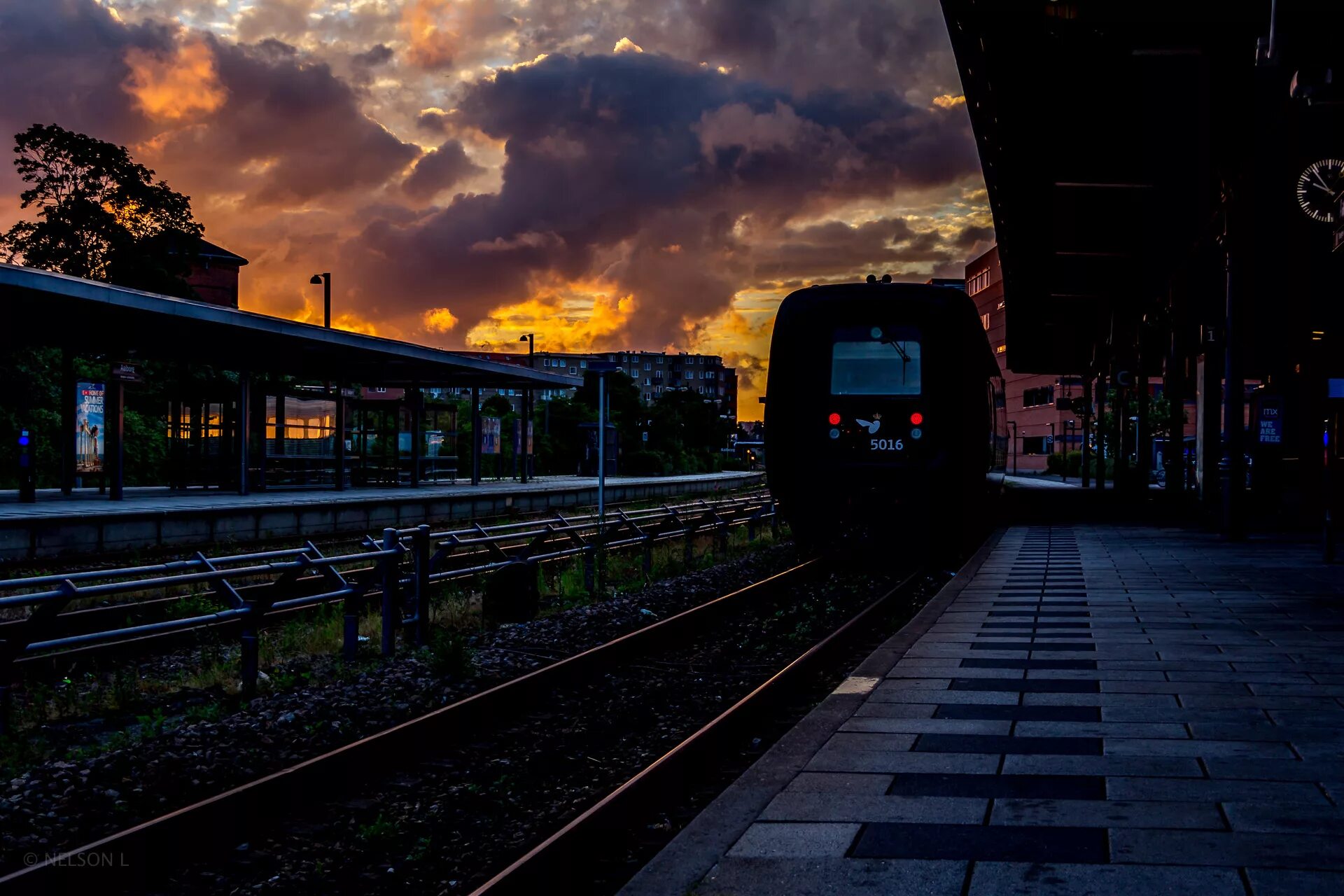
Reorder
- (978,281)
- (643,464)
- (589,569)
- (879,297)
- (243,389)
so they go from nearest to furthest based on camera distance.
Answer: (589,569), (879,297), (243,389), (643,464), (978,281)

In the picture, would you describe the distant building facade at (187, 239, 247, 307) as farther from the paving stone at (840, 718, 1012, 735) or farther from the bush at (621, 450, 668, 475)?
the paving stone at (840, 718, 1012, 735)

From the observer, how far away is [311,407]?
29.2m

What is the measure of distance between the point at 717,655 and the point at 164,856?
571 centimetres

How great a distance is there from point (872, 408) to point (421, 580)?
24.0ft

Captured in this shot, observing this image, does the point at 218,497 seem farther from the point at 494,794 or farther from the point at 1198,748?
the point at 1198,748

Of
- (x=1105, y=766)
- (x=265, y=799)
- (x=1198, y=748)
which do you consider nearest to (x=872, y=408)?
(x=1198, y=748)

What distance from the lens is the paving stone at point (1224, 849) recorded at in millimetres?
4066

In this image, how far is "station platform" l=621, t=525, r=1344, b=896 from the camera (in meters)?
4.04

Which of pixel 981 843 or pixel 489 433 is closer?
pixel 981 843

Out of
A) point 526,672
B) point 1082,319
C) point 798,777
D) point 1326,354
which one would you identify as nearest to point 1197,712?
point 798,777

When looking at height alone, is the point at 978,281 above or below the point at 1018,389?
above

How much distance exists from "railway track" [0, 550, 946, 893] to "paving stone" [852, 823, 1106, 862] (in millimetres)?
1041

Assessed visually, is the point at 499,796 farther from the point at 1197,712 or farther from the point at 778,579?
the point at 778,579

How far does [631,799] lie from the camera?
17.7ft
